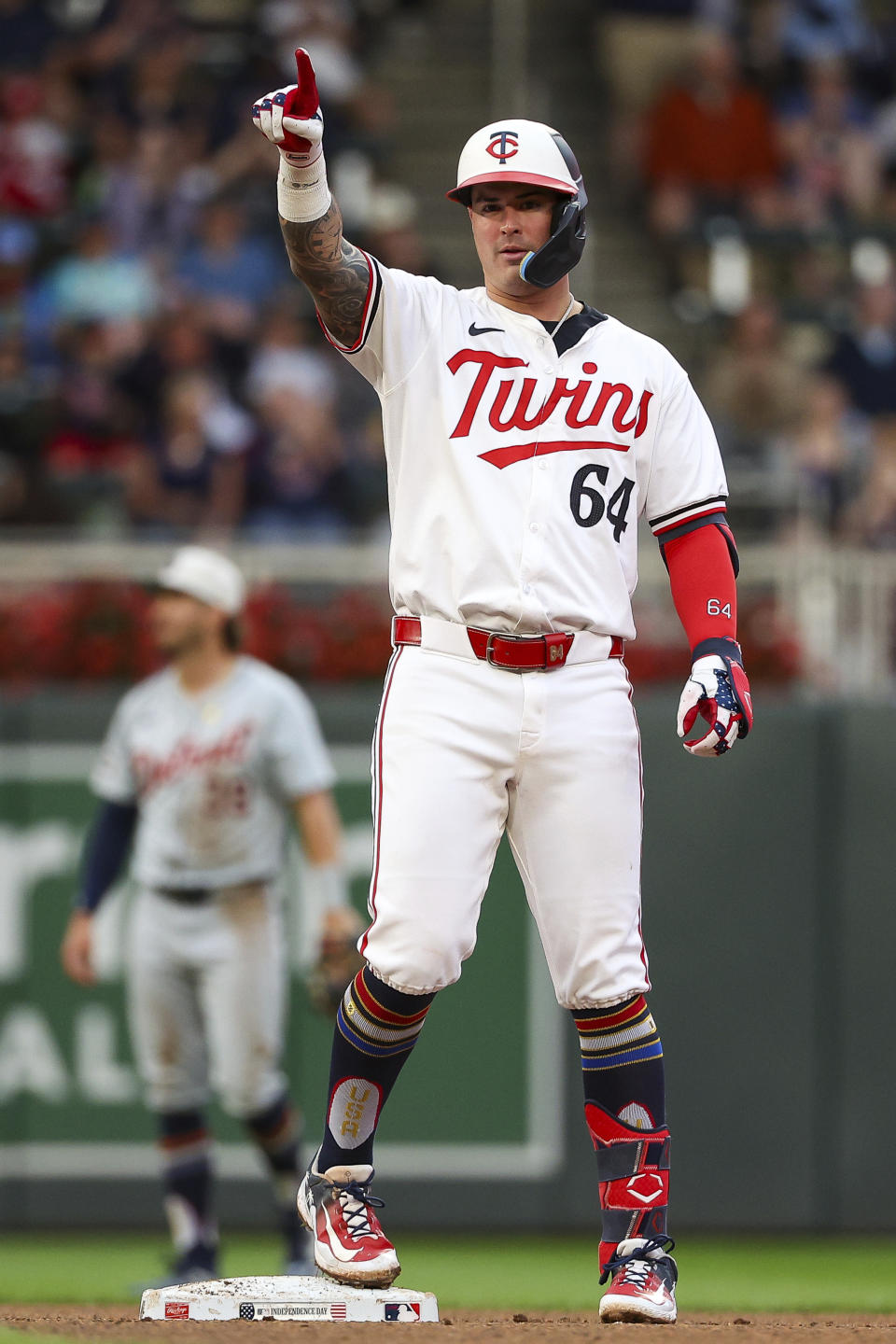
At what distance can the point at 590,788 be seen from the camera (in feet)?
14.1

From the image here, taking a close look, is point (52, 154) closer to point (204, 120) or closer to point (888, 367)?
point (204, 120)

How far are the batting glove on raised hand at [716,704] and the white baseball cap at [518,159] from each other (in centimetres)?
101

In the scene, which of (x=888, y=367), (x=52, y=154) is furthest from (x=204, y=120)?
(x=888, y=367)

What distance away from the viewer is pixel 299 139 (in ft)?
13.3

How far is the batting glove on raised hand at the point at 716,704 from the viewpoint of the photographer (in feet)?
13.8

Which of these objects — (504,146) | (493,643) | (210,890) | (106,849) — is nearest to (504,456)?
(493,643)

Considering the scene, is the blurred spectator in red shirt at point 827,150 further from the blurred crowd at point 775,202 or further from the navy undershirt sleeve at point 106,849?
the navy undershirt sleeve at point 106,849

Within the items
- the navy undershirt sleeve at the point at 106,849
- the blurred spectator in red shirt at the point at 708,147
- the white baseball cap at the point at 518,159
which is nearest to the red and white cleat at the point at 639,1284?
the white baseball cap at the point at 518,159

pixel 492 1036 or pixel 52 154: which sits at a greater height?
pixel 52 154

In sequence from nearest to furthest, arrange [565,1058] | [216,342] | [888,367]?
[565,1058], [216,342], [888,367]

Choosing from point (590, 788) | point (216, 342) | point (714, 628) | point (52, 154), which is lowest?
point (590, 788)

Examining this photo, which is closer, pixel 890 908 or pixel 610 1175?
pixel 610 1175

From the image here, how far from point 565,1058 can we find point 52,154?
19.7ft

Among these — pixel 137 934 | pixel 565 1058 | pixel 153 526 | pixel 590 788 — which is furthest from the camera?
pixel 153 526
